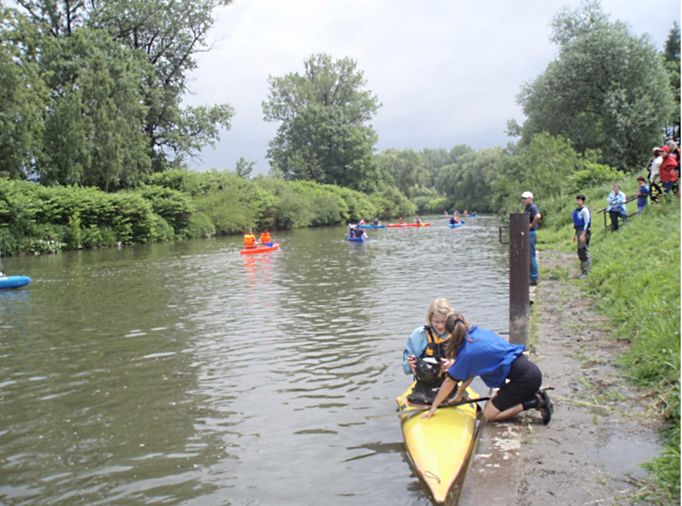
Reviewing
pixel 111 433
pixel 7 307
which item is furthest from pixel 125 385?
pixel 7 307

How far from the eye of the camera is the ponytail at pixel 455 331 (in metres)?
5.30

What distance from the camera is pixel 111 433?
6277 mm

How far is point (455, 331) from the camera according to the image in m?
5.30

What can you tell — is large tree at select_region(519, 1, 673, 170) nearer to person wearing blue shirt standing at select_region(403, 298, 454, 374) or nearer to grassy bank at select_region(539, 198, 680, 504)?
grassy bank at select_region(539, 198, 680, 504)

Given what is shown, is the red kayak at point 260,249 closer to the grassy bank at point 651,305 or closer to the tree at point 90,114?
the grassy bank at point 651,305

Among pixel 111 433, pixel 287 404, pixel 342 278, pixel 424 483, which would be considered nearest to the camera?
pixel 424 483

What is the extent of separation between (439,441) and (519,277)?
10.3ft

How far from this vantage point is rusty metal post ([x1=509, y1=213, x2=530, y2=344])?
25.0 feet

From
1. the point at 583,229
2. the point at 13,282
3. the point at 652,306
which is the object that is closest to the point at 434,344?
the point at 652,306

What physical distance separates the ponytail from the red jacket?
35.8 feet

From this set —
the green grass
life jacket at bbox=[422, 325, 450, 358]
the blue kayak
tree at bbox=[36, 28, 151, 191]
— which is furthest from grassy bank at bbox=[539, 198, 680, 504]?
tree at bbox=[36, 28, 151, 191]

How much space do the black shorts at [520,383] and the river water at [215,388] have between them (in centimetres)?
112

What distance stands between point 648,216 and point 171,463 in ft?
41.2

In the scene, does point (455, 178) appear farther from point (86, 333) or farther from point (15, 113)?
point (86, 333)
